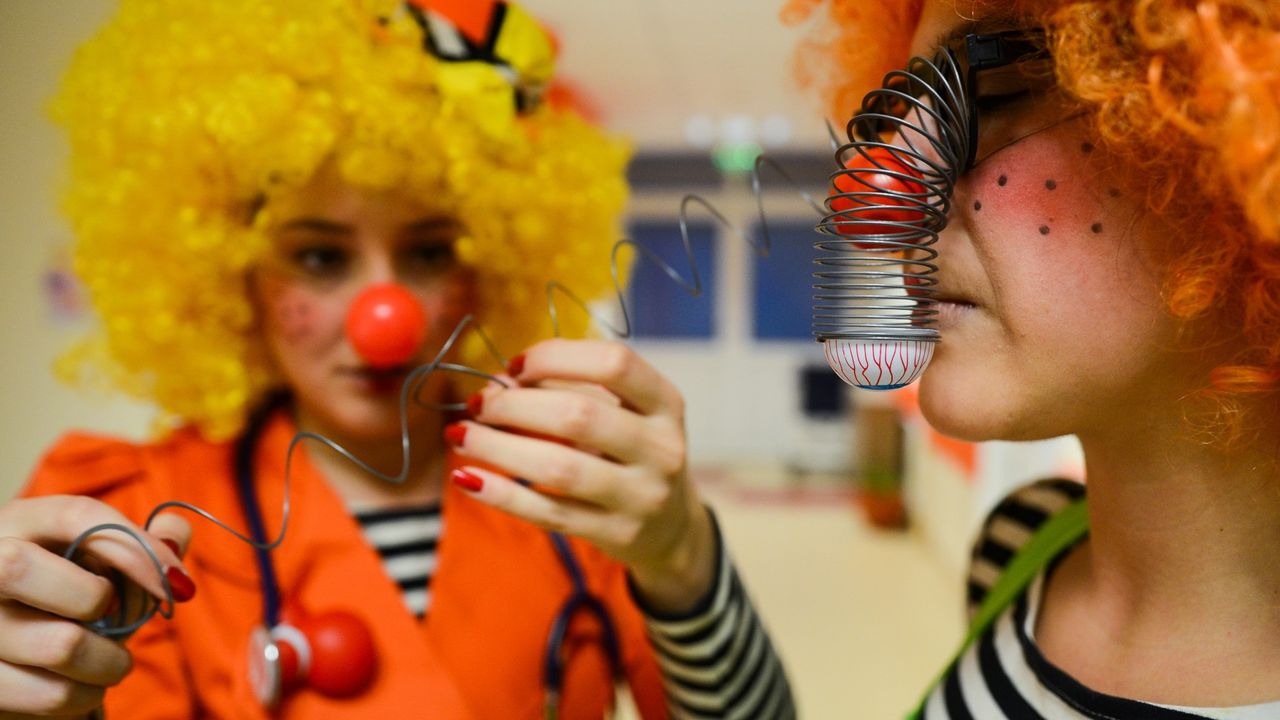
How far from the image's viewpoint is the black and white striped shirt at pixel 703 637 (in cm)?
96

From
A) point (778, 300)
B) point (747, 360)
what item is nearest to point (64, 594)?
point (747, 360)

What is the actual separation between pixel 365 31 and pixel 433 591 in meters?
0.68

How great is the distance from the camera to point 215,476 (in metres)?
1.03

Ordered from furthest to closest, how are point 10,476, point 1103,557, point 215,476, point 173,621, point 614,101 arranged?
point 614,101
point 10,476
point 215,476
point 173,621
point 1103,557

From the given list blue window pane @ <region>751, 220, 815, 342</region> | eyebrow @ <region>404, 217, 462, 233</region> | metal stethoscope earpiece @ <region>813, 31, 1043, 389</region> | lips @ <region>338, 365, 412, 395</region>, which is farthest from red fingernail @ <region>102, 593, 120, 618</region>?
blue window pane @ <region>751, 220, 815, 342</region>

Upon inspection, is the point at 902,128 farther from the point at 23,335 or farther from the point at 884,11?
the point at 23,335

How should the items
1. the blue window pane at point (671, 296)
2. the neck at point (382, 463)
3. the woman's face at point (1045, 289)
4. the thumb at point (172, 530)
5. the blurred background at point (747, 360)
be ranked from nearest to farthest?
the woman's face at point (1045, 289)
the thumb at point (172, 530)
the neck at point (382, 463)
the blurred background at point (747, 360)
the blue window pane at point (671, 296)

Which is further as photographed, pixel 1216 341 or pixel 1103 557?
pixel 1103 557

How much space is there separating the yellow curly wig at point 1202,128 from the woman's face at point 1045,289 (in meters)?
0.02

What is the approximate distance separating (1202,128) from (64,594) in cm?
86

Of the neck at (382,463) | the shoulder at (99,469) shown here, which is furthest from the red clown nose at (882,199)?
the shoulder at (99,469)

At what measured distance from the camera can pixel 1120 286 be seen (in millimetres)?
622

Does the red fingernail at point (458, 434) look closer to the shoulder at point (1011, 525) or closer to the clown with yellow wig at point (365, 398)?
the clown with yellow wig at point (365, 398)

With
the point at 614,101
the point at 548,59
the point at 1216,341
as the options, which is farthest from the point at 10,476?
the point at 614,101
